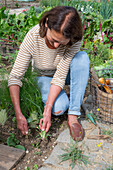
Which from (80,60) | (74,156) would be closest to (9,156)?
(74,156)

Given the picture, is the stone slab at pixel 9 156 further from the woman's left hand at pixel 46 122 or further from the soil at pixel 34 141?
the woman's left hand at pixel 46 122

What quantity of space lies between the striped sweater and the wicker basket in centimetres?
32

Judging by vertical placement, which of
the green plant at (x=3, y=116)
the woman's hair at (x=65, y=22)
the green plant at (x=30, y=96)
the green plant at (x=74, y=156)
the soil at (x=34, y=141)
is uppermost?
the woman's hair at (x=65, y=22)

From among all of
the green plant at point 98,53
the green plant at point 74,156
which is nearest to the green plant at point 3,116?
the green plant at point 74,156

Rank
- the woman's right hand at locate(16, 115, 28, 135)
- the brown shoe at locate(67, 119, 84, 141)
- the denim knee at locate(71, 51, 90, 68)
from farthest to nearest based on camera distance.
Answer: the denim knee at locate(71, 51, 90, 68), the brown shoe at locate(67, 119, 84, 141), the woman's right hand at locate(16, 115, 28, 135)

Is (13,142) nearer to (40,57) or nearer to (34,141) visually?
(34,141)

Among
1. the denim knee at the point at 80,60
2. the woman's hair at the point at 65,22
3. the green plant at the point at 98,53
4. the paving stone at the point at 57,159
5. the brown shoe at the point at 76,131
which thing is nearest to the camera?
the woman's hair at the point at 65,22

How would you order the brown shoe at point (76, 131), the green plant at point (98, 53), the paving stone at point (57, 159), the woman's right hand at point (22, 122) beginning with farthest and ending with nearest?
the green plant at point (98, 53) < the brown shoe at point (76, 131) < the woman's right hand at point (22, 122) < the paving stone at point (57, 159)

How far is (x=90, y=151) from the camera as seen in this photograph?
5.75ft

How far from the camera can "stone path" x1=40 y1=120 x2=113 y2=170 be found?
5.25 ft

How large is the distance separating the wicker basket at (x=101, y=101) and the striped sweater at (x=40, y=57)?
32cm

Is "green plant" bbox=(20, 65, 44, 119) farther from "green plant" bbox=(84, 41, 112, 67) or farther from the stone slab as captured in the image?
"green plant" bbox=(84, 41, 112, 67)

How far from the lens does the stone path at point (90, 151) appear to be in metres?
1.60

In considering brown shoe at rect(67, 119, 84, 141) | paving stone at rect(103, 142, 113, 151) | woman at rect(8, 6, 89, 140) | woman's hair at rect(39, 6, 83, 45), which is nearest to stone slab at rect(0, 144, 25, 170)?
woman at rect(8, 6, 89, 140)
